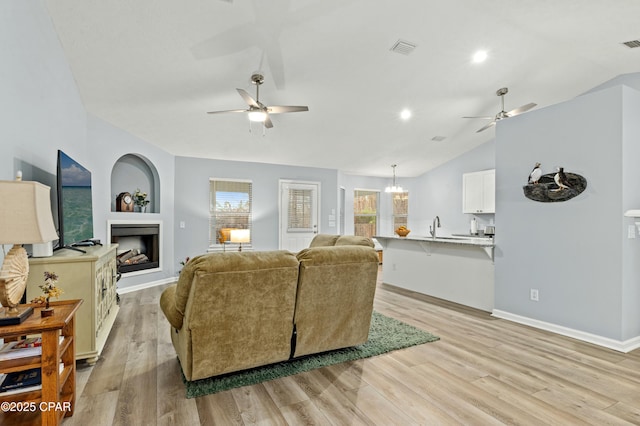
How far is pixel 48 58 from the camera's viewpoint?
2961 mm

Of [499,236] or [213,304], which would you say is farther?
[499,236]

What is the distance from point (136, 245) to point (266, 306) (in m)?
4.51

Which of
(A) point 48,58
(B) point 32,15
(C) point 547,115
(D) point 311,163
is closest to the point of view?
(B) point 32,15

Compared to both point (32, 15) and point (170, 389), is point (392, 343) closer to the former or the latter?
point (170, 389)

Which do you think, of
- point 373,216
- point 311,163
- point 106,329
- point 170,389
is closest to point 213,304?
point 170,389

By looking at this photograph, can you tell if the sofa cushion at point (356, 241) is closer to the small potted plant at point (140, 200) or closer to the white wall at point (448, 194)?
the small potted plant at point (140, 200)

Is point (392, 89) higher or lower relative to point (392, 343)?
higher

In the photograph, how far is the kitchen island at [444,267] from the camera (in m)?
4.31

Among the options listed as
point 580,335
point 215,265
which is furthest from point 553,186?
point 215,265

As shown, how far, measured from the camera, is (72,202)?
323 centimetres

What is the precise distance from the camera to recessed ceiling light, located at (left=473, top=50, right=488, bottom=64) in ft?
13.8

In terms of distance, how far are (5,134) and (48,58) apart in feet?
4.04

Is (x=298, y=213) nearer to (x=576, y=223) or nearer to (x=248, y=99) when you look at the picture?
(x=248, y=99)

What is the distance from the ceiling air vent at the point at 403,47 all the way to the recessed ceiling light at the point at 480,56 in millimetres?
927
